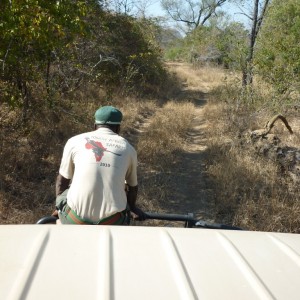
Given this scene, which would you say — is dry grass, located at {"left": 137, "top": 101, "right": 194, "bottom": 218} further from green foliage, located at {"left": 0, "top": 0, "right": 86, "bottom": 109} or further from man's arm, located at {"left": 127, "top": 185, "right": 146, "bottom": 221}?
green foliage, located at {"left": 0, "top": 0, "right": 86, "bottom": 109}

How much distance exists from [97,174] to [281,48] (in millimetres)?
8408

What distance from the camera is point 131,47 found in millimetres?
14719

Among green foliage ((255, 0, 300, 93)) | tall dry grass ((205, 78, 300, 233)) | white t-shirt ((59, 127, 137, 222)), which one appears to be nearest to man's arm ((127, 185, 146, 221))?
white t-shirt ((59, 127, 137, 222))

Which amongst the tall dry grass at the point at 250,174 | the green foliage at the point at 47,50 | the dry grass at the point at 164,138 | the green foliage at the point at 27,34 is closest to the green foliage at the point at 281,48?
the tall dry grass at the point at 250,174

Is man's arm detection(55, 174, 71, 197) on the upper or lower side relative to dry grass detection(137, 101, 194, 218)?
upper

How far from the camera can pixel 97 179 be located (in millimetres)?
2785

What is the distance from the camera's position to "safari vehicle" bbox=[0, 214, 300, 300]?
135cm

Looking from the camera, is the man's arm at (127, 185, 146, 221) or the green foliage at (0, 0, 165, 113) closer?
the man's arm at (127, 185, 146, 221)

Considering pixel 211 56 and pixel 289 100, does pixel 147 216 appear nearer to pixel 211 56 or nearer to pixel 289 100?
pixel 289 100

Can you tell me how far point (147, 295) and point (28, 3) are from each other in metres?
4.13

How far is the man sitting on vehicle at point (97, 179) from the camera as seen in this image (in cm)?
279

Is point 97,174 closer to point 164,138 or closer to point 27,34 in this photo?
point 27,34

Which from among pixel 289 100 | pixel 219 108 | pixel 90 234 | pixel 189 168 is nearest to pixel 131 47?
pixel 219 108

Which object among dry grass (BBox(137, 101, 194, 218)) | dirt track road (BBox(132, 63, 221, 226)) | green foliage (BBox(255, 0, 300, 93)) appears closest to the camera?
dirt track road (BBox(132, 63, 221, 226))
